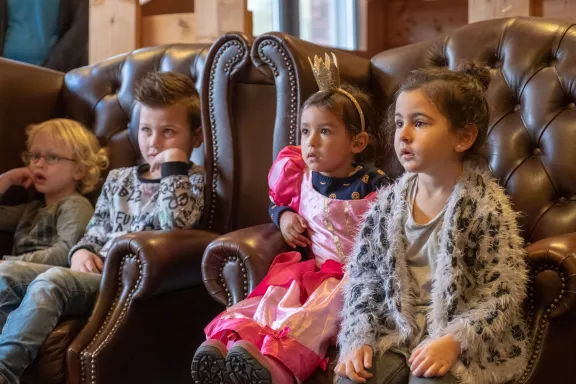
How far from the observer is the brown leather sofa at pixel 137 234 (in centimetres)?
227

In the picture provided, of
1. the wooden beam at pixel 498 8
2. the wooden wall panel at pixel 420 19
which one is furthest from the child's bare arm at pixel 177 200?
the wooden wall panel at pixel 420 19

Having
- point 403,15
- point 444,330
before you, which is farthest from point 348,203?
point 403,15

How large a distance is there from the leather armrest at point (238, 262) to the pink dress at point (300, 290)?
3 cm

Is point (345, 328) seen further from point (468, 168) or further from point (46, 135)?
point (46, 135)

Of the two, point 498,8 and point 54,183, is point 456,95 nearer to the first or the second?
point 498,8

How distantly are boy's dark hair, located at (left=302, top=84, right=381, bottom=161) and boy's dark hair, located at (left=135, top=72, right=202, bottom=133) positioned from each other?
584 millimetres

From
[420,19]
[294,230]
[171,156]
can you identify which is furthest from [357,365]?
[420,19]

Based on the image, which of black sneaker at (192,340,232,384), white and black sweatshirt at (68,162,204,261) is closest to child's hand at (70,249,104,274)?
white and black sweatshirt at (68,162,204,261)

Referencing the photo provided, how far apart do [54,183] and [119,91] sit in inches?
17.9

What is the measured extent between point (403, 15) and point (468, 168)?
2.32 metres

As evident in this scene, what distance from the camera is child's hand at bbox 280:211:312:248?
2223 mm

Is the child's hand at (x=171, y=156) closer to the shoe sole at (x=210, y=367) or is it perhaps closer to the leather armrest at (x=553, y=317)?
the shoe sole at (x=210, y=367)

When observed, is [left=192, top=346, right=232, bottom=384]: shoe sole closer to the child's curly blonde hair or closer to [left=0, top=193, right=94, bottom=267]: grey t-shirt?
[left=0, top=193, right=94, bottom=267]: grey t-shirt

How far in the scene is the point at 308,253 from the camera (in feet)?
7.46
